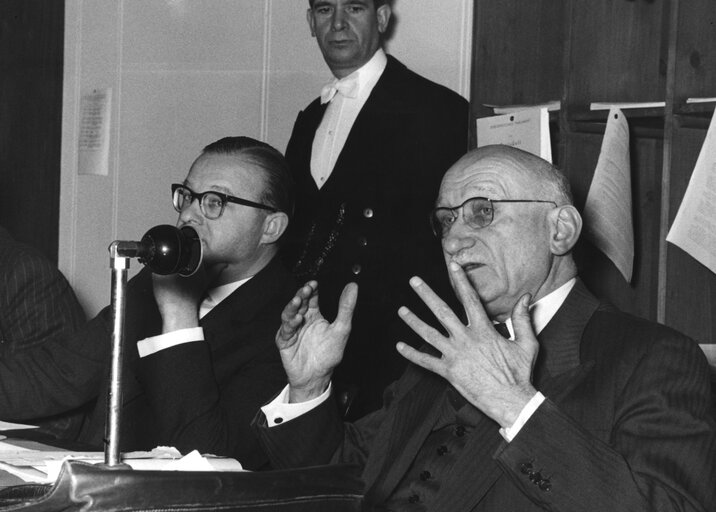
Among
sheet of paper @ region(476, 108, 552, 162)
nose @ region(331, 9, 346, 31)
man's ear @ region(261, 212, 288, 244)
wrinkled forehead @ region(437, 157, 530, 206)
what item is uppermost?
nose @ region(331, 9, 346, 31)

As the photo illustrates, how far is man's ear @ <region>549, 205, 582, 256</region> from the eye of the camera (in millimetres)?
1852

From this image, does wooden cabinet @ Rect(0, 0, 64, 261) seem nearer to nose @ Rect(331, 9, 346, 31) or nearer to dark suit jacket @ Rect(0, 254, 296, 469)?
nose @ Rect(331, 9, 346, 31)

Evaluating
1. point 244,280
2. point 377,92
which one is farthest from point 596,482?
point 377,92

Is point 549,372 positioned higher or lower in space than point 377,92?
lower

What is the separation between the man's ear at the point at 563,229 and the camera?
1.85 m

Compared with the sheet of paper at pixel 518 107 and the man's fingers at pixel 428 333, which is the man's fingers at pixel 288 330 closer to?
the man's fingers at pixel 428 333

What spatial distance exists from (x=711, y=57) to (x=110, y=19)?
118 inches

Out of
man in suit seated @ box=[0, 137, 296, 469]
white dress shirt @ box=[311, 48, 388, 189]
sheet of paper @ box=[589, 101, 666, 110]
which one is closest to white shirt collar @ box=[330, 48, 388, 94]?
white dress shirt @ box=[311, 48, 388, 189]

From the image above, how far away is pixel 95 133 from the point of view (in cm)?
472

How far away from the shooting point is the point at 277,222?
240cm

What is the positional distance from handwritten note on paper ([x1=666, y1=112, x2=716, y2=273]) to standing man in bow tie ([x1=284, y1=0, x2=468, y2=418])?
2.77ft

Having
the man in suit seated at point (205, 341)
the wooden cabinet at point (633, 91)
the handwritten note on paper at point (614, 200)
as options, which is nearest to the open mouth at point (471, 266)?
the man in suit seated at point (205, 341)

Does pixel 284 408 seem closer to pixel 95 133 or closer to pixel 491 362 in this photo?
pixel 491 362

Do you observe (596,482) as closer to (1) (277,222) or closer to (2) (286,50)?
(1) (277,222)
